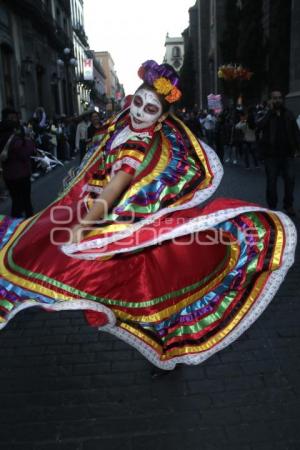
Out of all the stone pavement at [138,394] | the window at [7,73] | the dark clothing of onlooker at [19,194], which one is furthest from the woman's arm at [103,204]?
the window at [7,73]

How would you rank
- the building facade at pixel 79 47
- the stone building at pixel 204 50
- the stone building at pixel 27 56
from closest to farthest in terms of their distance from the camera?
1. the stone building at pixel 27 56
2. the stone building at pixel 204 50
3. the building facade at pixel 79 47

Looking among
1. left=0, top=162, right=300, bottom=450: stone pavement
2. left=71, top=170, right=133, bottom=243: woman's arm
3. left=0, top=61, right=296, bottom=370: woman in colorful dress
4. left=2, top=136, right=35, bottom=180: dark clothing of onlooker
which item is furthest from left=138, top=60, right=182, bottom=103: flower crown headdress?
left=2, top=136, right=35, bottom=180: dark clothing of onlooker

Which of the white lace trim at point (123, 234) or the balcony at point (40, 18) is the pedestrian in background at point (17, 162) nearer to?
the white lace trim at point (123, 234)

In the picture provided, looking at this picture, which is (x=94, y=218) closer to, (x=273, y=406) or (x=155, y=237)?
(x=155, y=237)

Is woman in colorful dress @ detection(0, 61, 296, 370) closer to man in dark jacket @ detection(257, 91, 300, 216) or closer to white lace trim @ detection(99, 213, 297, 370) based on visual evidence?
white lace trim @ detection(99, 213, 297, 370)

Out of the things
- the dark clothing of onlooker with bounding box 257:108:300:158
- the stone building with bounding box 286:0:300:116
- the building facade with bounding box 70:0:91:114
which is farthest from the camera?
the building facade with bounding box 70:0:91:114

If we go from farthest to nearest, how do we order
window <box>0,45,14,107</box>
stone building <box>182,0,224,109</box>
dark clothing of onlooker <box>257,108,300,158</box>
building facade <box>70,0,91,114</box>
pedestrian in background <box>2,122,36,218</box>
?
building facade <box>70,0,91,114</box>, stone building <box>182,0,224,109</box>, window <box>0,45,14,107</box>, dark clothing of onlooker <box>257,108,300,158</box>, pedestrian in background <box>2,122,36,218</box>

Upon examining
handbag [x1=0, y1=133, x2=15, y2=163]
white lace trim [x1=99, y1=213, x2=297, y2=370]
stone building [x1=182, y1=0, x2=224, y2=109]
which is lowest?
white lace trim [x1=99, y1=213, x2=297, y2=370]

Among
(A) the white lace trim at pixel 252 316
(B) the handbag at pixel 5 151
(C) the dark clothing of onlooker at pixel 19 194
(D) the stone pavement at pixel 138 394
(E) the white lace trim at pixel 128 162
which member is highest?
(B) the handbag at pixel 5 151

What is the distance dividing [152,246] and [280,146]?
5.19 m

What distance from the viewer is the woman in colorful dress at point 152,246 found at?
2311 mm

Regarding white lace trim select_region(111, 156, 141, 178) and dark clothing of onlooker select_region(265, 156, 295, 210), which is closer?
white lace trim select_region(111, 156, 141, 178)

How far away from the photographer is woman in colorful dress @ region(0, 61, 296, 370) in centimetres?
231

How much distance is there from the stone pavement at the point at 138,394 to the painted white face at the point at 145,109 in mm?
1577
